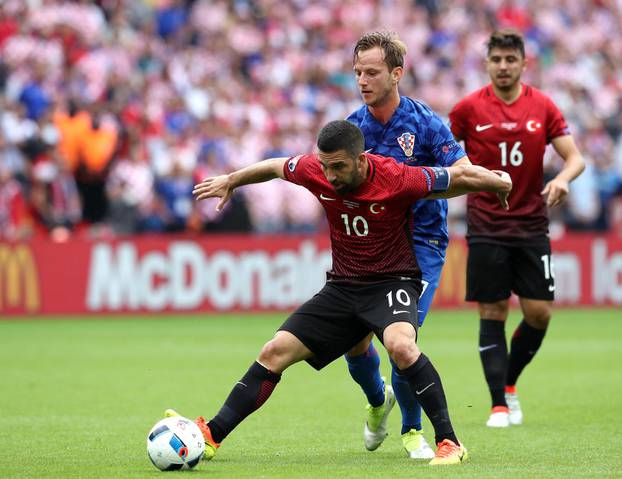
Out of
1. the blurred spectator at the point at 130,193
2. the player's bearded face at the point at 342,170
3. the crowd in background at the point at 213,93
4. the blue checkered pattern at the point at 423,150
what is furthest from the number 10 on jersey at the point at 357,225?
the blurred spectator at the point at 130,193

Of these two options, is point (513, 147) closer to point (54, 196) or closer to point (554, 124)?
point (554, 124)

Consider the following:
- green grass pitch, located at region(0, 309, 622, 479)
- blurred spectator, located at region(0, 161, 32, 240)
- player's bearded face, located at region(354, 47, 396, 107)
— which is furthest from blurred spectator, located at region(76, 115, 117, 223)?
player's bearded face, located at region(354, 47, 396, 107)

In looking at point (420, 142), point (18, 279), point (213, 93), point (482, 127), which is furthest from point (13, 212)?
point (420, 142)

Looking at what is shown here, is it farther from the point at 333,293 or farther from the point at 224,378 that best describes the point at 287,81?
the point at 333,293

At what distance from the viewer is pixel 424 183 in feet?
23.1

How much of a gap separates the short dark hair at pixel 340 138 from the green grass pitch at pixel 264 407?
5.83 feet

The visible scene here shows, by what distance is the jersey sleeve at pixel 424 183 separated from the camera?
7047mm

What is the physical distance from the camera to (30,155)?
1859 centimetres

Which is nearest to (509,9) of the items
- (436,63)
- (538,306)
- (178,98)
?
(436,63)

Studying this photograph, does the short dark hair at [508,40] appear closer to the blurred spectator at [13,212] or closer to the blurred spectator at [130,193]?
the blurred spectator at [130,193]

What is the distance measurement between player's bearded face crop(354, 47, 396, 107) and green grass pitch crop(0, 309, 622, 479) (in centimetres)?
223

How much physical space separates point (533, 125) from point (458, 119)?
0.57 m

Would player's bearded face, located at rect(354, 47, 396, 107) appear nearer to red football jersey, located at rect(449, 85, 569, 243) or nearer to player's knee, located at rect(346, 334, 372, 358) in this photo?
player's knee, located at rect(346, 334, 372, 358)

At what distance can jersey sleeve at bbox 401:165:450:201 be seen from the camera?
277 inches
